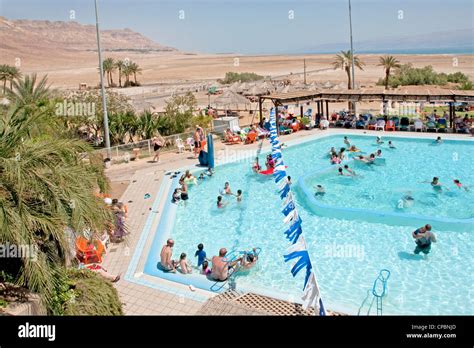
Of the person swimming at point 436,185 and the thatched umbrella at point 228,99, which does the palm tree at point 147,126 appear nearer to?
the thatched umbrella at point 228,99

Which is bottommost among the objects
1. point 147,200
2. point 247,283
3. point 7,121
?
point 247,283

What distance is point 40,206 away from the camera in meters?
5.66

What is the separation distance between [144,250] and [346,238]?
16.5 ft

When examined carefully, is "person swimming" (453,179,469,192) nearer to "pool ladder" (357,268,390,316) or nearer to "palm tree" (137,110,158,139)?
"pool ladder" (357,268,390,316)

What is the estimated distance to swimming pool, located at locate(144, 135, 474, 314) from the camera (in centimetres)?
905

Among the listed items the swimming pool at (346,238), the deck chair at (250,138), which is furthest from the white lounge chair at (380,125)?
the deck chair at (250,138)

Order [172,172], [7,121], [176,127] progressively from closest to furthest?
1. [7,121]
2. [172,172]
3. [176,127]

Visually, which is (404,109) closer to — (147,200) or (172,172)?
Result: (172,172)

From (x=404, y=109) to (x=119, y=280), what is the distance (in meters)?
23.7

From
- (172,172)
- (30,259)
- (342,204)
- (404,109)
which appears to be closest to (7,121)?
(30,259)

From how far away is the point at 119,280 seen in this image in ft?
30.5

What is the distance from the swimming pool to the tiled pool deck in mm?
372

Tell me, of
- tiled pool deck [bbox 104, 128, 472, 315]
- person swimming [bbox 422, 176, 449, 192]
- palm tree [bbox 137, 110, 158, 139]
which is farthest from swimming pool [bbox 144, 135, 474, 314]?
palm tree [bbox 137, 110, 158, 139]

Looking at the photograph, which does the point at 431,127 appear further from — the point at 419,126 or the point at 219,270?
the point at 219,270
